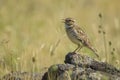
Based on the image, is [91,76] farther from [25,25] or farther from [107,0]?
[107,0]

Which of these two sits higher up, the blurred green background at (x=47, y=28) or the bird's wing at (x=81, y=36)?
the bird's wing at (x=81, y=36)

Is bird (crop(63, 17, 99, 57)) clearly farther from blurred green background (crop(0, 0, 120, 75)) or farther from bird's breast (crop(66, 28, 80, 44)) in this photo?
blurred green background (crop(0, 0, 120, 75))

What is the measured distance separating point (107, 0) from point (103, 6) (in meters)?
1.13

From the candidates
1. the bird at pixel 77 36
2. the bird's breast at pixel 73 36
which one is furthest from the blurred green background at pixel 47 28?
the bird's breast at pixel 73 36

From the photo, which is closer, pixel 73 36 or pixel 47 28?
pixel 73 36

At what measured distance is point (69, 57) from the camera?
434 inches

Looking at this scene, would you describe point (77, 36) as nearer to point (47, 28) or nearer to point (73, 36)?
point (73, 36)

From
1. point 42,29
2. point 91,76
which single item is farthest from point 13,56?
point 42,29

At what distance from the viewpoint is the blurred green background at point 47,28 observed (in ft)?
43.2

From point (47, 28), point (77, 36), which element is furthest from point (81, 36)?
point (47, 28)

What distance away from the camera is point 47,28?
68.6 ft

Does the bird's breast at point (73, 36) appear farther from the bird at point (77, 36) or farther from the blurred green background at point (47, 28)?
the blurred green background at point (47, 28)

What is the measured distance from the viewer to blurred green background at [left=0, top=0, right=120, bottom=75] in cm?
1318

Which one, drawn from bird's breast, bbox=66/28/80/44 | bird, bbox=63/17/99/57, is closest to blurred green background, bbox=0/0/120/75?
bird, bbox=63/17/99/57
